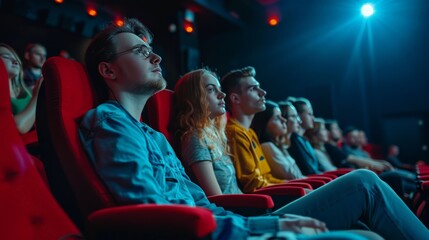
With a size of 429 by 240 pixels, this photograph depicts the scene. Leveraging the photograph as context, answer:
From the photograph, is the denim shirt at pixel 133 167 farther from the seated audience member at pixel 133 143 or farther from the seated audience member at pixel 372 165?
the seated audience member at pixel 372 165

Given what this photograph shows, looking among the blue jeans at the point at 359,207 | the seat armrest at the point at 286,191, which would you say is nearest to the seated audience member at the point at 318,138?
the seat armrest at the point at 286,191

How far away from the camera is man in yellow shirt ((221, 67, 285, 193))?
1967 millimetres

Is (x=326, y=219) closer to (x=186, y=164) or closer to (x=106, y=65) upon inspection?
(x=186, y=164)

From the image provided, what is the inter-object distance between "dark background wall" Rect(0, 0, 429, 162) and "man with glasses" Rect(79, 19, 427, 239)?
4.46 m

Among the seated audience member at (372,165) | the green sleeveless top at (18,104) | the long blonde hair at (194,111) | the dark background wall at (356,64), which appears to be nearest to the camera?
the long blonde hair at (194,111)

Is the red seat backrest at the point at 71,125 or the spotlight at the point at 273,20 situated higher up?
the spotlight at the point at 273,20

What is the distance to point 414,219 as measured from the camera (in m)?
1.26

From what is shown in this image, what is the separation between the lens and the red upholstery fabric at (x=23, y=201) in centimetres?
99

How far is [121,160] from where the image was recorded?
1.02 metres

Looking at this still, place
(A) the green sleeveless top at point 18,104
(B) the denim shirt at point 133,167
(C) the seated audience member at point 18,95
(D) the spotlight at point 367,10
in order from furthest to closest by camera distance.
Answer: (D) the spotlight at point 367,10, (A) the green sleeveless top at point 18,104, (C) the seated audience member at point 18,95, (B) the denim shirt at point 133,167

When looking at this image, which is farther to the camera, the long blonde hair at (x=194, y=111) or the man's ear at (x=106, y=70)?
the long blonde hair at (x=194, y=111)

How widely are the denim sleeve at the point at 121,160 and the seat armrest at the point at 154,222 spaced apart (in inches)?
4.2

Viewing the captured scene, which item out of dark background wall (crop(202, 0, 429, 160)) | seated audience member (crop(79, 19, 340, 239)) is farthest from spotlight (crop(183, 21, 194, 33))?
seated audience member (crop(79, 19, 340, 239))

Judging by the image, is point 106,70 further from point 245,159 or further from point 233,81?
point 233,81
